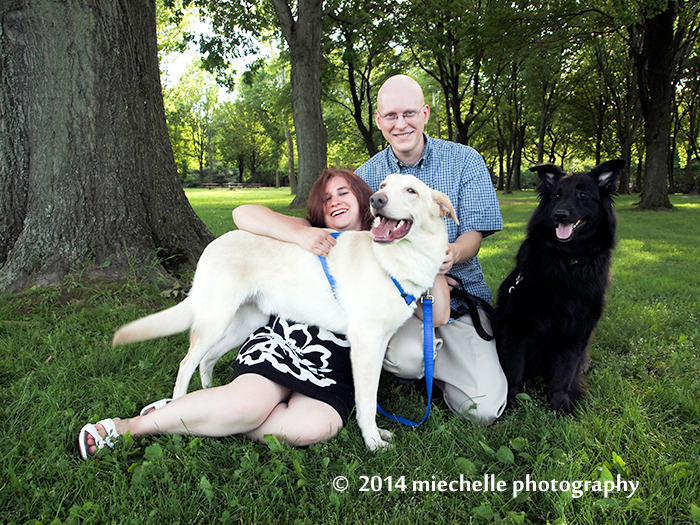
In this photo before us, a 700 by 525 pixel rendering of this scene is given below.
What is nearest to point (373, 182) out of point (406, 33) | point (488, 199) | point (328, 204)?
point (328, 204)

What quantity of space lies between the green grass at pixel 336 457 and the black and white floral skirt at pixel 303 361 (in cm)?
24

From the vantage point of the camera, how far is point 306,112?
12.2 metres

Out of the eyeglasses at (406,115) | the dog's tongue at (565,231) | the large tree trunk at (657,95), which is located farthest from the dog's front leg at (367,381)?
the large tree trunk at (657,95)

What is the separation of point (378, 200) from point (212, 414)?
1.41 meters

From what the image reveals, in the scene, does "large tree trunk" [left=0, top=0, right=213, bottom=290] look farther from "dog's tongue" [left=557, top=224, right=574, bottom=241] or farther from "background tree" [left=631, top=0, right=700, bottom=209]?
"background tree" [left=631, top=0, right=700, bottom=209]

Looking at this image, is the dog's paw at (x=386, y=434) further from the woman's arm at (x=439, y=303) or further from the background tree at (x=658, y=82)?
the background tree at (x=658, y=82)

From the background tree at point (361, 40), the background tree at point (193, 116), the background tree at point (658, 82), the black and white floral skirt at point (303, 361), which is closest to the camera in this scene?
the black and white floral skirt at point (303, 361)

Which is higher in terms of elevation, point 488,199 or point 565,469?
point 488,199

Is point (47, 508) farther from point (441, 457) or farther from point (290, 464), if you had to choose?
point (441, 457)

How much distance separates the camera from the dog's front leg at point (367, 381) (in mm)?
2223

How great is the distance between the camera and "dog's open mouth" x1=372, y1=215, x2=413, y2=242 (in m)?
2.23

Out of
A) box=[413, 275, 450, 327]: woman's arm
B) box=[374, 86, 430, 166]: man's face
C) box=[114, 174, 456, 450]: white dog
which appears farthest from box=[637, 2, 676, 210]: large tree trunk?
box=[114, 174, 456, 450]: white dog

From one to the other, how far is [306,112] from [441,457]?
1170 cm

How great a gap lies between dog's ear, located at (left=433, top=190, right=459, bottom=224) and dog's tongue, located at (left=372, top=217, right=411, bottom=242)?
0.24 m
